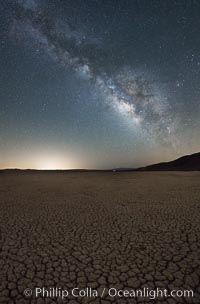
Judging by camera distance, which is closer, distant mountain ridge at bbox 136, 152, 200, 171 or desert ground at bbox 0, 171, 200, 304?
desert ground at bbox 0, 171, 200, 304

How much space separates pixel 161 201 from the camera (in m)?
7.74

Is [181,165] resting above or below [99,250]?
above

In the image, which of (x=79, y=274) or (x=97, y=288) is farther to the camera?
(x=79, y=274)

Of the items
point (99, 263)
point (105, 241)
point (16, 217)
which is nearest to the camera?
point (99, 263)

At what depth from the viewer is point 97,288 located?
2.86m

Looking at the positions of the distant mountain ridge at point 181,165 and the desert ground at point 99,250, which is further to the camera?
the distant mountain ridge at point 181,165

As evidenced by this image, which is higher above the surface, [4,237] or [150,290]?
[4,237]

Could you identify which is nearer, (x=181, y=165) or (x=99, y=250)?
(x=99, y=250)

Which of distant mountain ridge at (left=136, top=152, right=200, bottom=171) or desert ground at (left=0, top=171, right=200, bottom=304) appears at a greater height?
distant mountain ridge at (left=136, top=152, right=200, bottom=171)

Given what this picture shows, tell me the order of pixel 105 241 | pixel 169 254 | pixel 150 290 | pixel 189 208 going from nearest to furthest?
pixel 150 290, pixel 169 254, pixel 105 241, pixel 189 208

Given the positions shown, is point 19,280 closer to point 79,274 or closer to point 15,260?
point 15,260

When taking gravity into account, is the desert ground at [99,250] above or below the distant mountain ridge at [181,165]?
below

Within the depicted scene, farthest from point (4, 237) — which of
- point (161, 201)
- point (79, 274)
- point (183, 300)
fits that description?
point (161, 201)

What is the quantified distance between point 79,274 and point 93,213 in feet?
10.4
